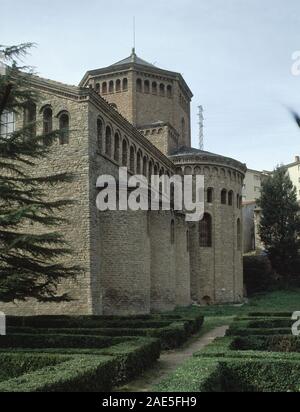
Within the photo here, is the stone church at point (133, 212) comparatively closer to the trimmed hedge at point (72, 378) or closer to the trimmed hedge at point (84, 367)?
the trimmed hedge at point (84, 367)

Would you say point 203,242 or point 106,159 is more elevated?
point 106,159

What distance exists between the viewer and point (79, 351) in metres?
10.9

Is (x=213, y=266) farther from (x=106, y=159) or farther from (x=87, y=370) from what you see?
(x=87, y=370)

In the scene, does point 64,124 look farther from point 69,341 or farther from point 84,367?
point 84,367

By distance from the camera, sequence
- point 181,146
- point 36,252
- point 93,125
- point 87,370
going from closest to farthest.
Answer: point 87,370, point 36,252, point 93,125, point 181,146

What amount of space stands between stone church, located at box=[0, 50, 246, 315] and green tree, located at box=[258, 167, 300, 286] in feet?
19.3

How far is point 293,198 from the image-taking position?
141ft

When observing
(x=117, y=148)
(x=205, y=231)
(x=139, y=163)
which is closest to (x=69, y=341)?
(x=117, y=148)

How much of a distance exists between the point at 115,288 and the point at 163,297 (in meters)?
4.87

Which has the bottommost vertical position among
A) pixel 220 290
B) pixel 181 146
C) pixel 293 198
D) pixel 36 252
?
pixel 220 290

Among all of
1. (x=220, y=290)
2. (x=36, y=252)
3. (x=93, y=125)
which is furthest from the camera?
(x=220, y=290)

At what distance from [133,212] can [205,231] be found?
1257 centimetres
